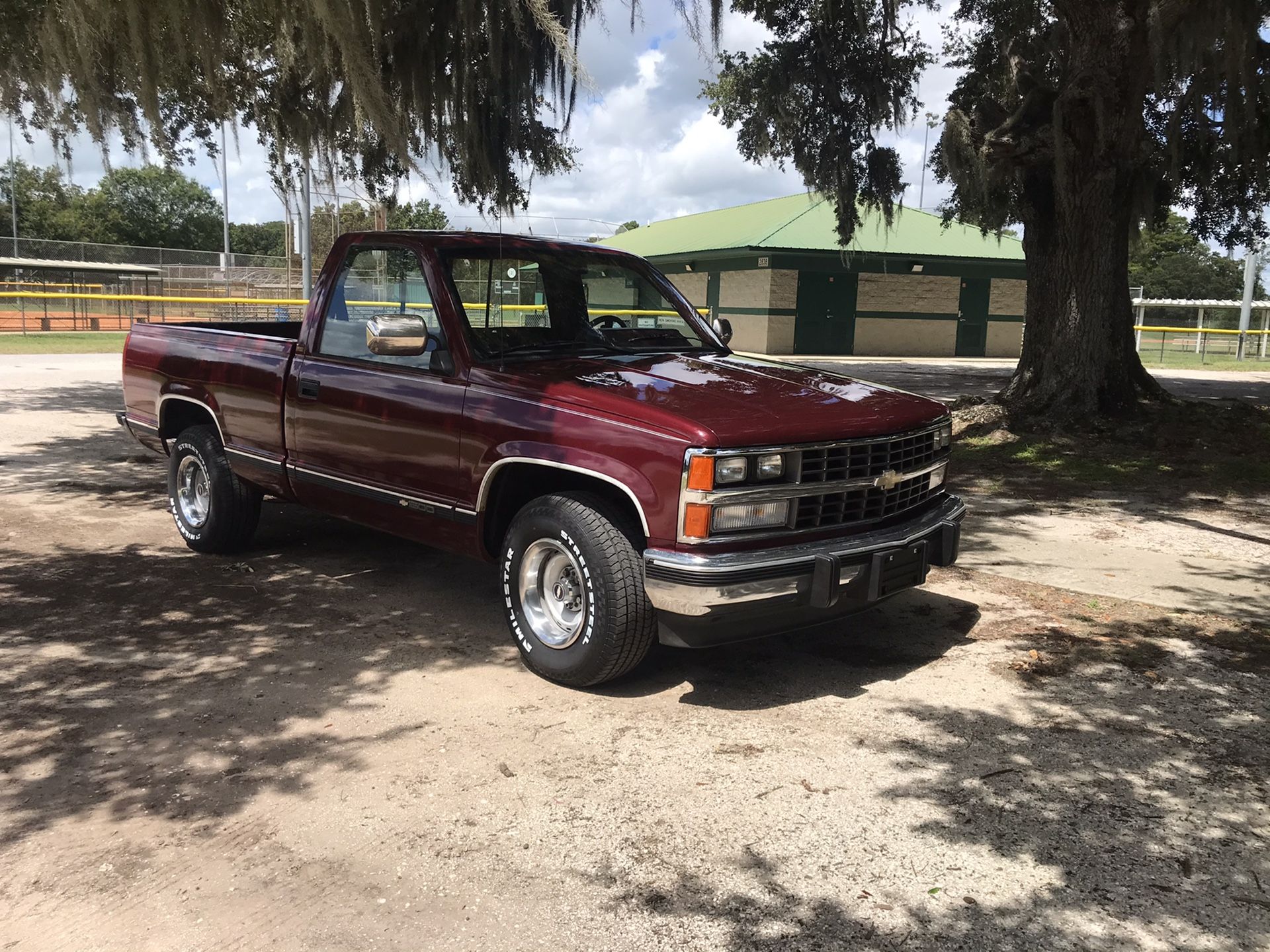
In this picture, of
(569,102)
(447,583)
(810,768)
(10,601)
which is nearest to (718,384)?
(810,768)

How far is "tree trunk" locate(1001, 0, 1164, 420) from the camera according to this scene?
10.3m

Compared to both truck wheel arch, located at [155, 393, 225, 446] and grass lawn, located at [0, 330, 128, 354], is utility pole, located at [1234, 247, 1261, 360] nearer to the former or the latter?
grass lawn, located at [0, 330, 128, 354]

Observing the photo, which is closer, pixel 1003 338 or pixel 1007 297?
pixel 1007 297

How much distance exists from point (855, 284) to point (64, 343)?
2065 centimetres

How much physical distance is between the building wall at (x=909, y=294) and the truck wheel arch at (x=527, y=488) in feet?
87.8

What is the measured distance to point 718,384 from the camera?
14.9 feet

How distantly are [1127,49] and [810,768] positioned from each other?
9.41 meters

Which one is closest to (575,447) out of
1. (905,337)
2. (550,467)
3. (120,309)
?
(550,467)

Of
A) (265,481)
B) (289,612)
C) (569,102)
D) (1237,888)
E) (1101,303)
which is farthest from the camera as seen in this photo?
(1101,303)

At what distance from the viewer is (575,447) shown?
4.19 meters

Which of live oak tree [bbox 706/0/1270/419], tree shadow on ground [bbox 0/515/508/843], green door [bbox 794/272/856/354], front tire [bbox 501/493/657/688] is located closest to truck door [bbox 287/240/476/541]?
front tire [bbox 501/493/657/688]

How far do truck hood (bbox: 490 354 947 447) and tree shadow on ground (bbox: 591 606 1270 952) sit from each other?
122 centimetres

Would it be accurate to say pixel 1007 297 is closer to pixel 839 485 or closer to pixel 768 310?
pixel 768 310

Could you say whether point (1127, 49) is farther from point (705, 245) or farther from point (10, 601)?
point (705, 245)
